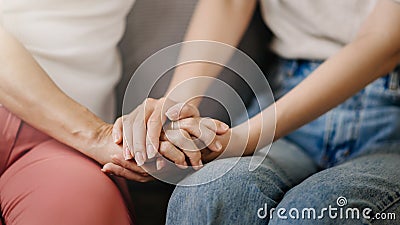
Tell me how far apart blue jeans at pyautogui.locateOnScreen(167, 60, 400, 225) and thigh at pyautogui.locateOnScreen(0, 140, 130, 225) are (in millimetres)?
88

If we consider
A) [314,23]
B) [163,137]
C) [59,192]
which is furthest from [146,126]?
[314,23]

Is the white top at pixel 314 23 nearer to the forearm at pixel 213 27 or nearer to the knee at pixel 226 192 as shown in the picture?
the forearm at pixel 213 27

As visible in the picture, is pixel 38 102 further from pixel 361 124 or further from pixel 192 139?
pixel 361 124

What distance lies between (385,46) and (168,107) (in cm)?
35

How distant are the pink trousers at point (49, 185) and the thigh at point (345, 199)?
23 centimetres

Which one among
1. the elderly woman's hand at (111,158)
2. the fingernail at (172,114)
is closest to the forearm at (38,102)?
the elderly woman's hand at (111,158)

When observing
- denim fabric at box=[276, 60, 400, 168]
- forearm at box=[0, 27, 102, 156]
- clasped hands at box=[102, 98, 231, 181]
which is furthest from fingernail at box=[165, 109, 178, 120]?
denim fabric at box=[276, 60, 400, 168]

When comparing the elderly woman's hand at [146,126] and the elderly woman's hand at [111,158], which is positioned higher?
the elderly woman's hand at [146,126]

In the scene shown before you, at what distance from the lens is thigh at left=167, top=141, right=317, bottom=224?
0.87 metres

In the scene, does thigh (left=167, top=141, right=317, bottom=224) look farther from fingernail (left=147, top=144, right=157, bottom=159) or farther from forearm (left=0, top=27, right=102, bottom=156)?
forearm (left=0, top=27, right=102, bottom=156)

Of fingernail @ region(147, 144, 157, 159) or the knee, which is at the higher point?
fingernail @ region(147, 144, 157, 159)

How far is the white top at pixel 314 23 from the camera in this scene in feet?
3.68

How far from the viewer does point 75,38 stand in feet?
3.46

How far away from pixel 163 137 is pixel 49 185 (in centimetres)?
17
